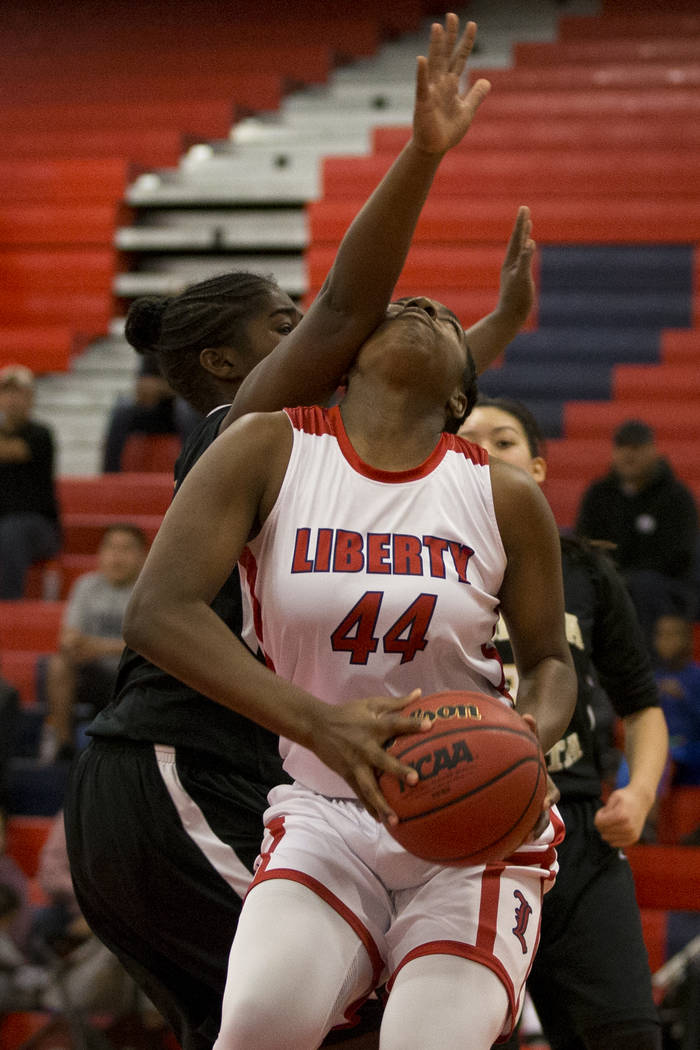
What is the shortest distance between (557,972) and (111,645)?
453 cm

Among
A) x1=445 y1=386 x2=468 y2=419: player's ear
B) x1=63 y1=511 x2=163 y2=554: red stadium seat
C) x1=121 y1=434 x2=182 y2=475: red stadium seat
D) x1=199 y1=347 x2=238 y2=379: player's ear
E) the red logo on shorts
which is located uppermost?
x1=199 y1=347 x2=238 y2=379: player's ear

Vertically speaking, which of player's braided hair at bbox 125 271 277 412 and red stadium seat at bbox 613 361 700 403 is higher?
player's braided hair at bbox 125 271 277 412

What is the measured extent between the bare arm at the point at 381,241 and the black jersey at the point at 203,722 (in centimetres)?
35

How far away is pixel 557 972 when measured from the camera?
319cm

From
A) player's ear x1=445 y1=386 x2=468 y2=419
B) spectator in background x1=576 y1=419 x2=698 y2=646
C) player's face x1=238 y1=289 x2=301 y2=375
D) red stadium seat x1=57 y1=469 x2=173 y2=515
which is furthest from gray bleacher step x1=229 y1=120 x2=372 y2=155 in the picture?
player's ear x1=445 y1=386 x2=468 y2=419

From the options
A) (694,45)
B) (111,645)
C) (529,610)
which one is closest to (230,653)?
(529,610)

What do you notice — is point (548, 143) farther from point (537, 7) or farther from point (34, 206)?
point (34, 206)

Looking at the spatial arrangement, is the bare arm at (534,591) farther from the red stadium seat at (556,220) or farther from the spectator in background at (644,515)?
the red stadium seat at (556,220)

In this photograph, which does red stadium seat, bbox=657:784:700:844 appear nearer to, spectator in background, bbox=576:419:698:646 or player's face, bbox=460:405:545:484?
spectator in background, bbox=576:419:698:646

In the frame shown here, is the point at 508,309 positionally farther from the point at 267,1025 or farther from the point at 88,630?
the point at 88,630

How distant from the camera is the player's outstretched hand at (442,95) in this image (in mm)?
2373

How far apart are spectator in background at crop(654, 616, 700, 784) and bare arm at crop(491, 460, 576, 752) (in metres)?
4.21


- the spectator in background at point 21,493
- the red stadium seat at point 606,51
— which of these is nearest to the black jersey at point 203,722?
the spectator in background at point 21,493

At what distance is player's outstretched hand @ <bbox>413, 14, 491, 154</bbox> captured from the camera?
237 centimetres
